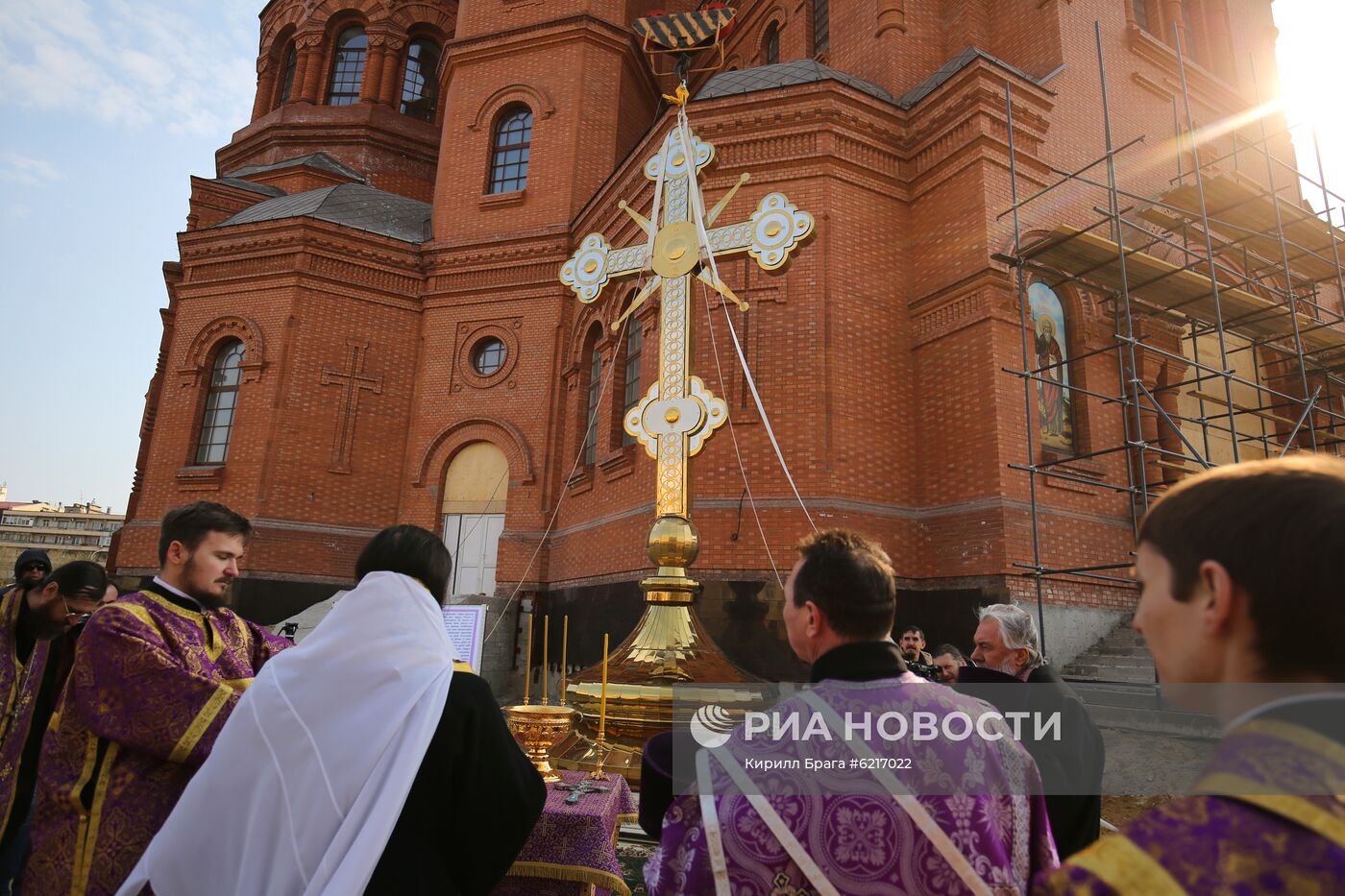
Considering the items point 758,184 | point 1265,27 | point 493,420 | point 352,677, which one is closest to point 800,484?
point 758,184

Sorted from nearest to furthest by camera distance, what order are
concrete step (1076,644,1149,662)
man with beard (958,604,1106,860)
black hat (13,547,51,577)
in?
1. man with beard (958,604,1106,860)
2. black hat (13,547,51,577)
3. concrete step (1076,644,1149,662)

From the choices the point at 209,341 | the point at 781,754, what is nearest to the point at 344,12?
the point at 209,341

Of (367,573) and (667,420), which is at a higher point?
(667,420)

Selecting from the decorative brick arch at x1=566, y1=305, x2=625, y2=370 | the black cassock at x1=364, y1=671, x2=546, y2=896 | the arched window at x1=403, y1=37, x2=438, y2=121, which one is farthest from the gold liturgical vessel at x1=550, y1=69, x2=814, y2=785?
the arched window at x1=403, y1=37, x2=438, y2=121

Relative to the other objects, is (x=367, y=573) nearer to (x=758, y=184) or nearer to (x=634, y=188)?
(x=758, y=184)

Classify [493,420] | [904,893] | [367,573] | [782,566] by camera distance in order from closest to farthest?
[904,893]
[367,573]
[782,566]
[493,420]

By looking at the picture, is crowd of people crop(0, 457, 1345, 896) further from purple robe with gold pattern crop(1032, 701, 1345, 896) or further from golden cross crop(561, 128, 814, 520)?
golden cross crop(561, 128, 814, 520)

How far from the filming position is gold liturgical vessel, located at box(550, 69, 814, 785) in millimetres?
3861

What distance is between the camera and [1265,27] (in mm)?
17016

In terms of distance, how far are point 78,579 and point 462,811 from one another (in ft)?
9.82

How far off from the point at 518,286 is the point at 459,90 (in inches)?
216

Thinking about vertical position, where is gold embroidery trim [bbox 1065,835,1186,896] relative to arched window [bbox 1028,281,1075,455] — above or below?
below

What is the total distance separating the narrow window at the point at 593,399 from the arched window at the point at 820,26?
7.03m

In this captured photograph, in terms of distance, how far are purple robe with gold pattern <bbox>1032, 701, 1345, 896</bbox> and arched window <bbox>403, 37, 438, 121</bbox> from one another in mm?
25116
